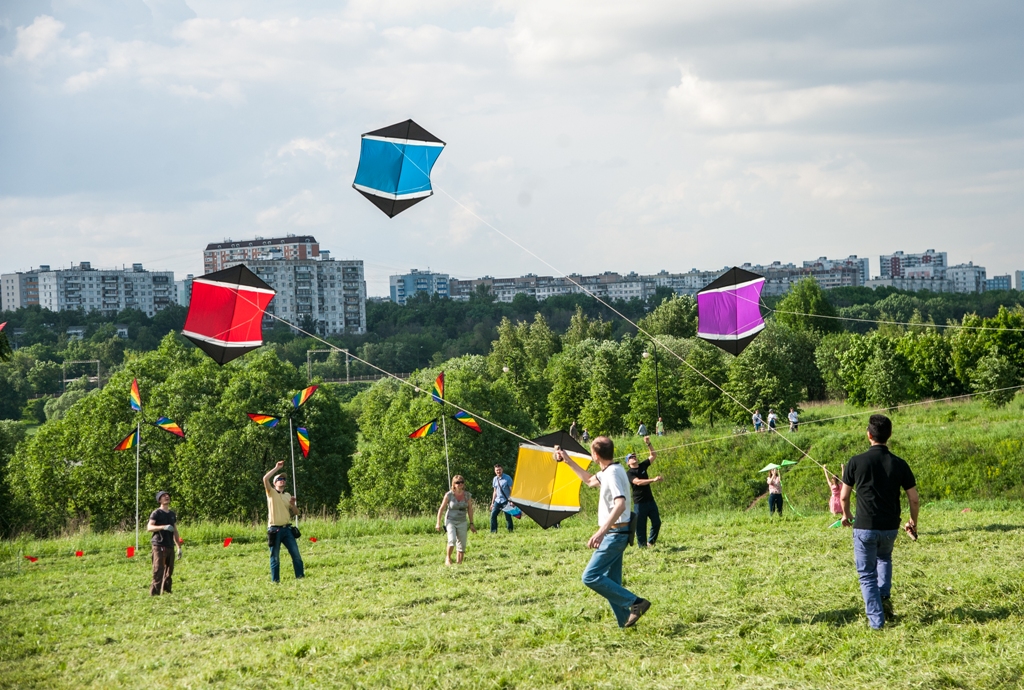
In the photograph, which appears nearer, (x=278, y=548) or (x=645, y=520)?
(x=278, y=548)

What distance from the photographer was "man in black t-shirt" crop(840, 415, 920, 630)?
24.8 feet

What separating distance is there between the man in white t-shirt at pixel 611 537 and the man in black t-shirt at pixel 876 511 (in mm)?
1914

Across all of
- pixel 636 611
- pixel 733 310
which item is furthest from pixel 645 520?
pixel 636 611

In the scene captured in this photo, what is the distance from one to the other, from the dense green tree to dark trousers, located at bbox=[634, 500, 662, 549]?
7293 cm

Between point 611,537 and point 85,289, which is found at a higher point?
point 85,289

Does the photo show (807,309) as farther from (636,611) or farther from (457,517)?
(636,611)

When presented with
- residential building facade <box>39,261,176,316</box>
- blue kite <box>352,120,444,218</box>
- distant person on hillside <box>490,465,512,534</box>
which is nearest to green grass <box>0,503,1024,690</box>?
distant person on hillside <box>490,465,512,534</box>

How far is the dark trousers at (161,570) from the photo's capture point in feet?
40.9

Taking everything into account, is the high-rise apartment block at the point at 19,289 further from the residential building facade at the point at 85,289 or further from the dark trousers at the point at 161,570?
the dark trousers at the point at 161,570

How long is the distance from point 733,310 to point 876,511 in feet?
27.0

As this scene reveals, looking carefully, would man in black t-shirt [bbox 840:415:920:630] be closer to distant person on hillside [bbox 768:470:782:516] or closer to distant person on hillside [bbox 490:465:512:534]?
distant person on hillside [bbox 490:465:512:534]

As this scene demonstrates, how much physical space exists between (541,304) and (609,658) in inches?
6615

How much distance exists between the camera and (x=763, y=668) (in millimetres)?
6820

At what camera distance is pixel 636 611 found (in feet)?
26.4
